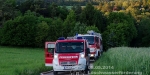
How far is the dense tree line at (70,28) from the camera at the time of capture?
7375 cm

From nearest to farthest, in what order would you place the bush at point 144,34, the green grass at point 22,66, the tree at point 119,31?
the green grass at point 22,66, the tree at point 119,31, the bush at point 144,34

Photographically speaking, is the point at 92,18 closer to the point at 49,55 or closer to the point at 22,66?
the point at 22,66

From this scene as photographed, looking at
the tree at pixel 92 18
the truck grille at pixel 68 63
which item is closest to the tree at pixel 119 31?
the tree at pixel 92 18

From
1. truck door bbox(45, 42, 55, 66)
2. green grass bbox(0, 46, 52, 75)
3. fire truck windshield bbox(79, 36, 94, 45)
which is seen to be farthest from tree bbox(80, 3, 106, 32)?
truck door bbox(45, 42, 55, 66)

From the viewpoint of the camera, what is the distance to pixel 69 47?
19844 millimetres

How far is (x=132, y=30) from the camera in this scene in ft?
257

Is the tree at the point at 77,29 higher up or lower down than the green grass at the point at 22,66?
lower down

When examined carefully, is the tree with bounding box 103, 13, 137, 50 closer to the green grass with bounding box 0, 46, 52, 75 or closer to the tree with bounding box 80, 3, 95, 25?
the tree with bounding box 80, 3, 95, 25

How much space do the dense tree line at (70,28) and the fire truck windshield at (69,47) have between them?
49.6 meters

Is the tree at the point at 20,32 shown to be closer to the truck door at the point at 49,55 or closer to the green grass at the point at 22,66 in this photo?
the green grass at the point at 22,66

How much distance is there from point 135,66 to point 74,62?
5475mm

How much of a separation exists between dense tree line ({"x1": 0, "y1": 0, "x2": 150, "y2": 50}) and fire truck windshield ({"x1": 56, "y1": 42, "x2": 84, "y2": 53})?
49.6 m

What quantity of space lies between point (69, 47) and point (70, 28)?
5635 cm

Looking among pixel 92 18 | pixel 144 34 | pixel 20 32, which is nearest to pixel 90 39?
pixel 20 32
